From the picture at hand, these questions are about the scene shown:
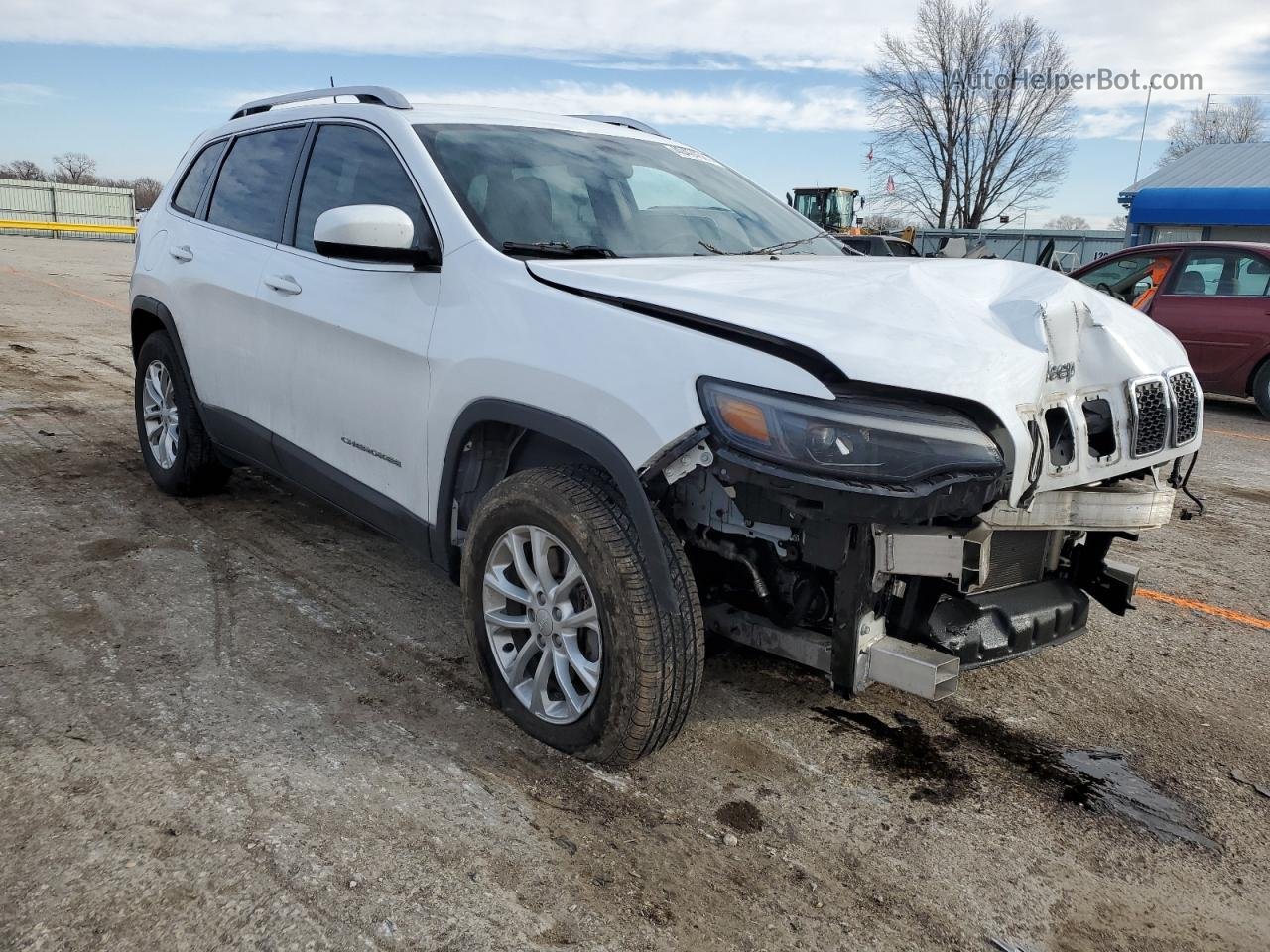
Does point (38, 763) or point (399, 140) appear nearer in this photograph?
point (38, 763)

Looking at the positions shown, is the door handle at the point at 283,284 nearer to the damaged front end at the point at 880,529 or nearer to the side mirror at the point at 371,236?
the side mirror at the point at 371,236

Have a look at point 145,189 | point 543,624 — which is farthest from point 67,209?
point 543,624

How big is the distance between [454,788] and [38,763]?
111 centimetres

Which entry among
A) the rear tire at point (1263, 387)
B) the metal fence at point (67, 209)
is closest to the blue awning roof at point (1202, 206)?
the rear tire at point (1263, 387)

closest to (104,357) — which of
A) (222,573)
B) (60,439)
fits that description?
(60,439)

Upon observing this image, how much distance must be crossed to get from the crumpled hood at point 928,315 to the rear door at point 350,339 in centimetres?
60

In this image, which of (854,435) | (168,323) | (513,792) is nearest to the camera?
(854,435)

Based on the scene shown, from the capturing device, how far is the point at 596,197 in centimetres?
344

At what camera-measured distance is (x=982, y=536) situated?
2432 mm

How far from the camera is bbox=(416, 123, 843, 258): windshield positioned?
125 inches

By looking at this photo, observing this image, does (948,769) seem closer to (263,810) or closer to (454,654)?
(454,654)

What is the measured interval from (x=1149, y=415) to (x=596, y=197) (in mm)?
1866

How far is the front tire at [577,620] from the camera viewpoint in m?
2.52

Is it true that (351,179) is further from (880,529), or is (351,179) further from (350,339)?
(880,529)
